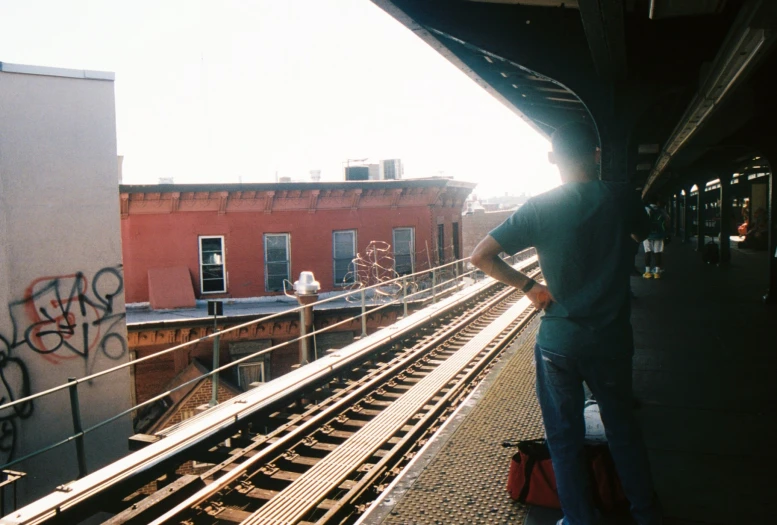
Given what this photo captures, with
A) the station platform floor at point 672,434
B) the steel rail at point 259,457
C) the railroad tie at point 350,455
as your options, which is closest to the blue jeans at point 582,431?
the station platform floor at point 672,434

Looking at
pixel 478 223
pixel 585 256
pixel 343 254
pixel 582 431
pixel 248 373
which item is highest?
pixel 478 223

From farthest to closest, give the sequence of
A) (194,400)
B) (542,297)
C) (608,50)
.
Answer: (194,400) → (608,50) → (542,297)

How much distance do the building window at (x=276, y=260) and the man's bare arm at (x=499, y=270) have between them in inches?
920

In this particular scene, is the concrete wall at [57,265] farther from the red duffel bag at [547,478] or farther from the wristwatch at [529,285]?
the wristwatch at [529,285]

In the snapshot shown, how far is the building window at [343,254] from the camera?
2700 cm

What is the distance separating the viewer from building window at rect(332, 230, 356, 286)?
27.0m

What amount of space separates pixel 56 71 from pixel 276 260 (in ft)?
54.1

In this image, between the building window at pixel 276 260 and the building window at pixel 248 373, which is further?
the building window at pixel 276 260

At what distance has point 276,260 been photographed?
26.1 m

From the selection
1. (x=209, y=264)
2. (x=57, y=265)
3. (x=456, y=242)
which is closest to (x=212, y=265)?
(x=209, y=264)

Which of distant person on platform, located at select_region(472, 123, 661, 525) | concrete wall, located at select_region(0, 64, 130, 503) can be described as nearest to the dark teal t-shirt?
distant person on platform, located at select_region(472, 123, 661, 525)

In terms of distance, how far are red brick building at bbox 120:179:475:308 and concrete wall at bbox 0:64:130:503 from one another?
1409 centimetres

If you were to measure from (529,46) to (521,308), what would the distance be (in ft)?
33.4

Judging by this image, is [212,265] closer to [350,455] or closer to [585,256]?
[350,455]
